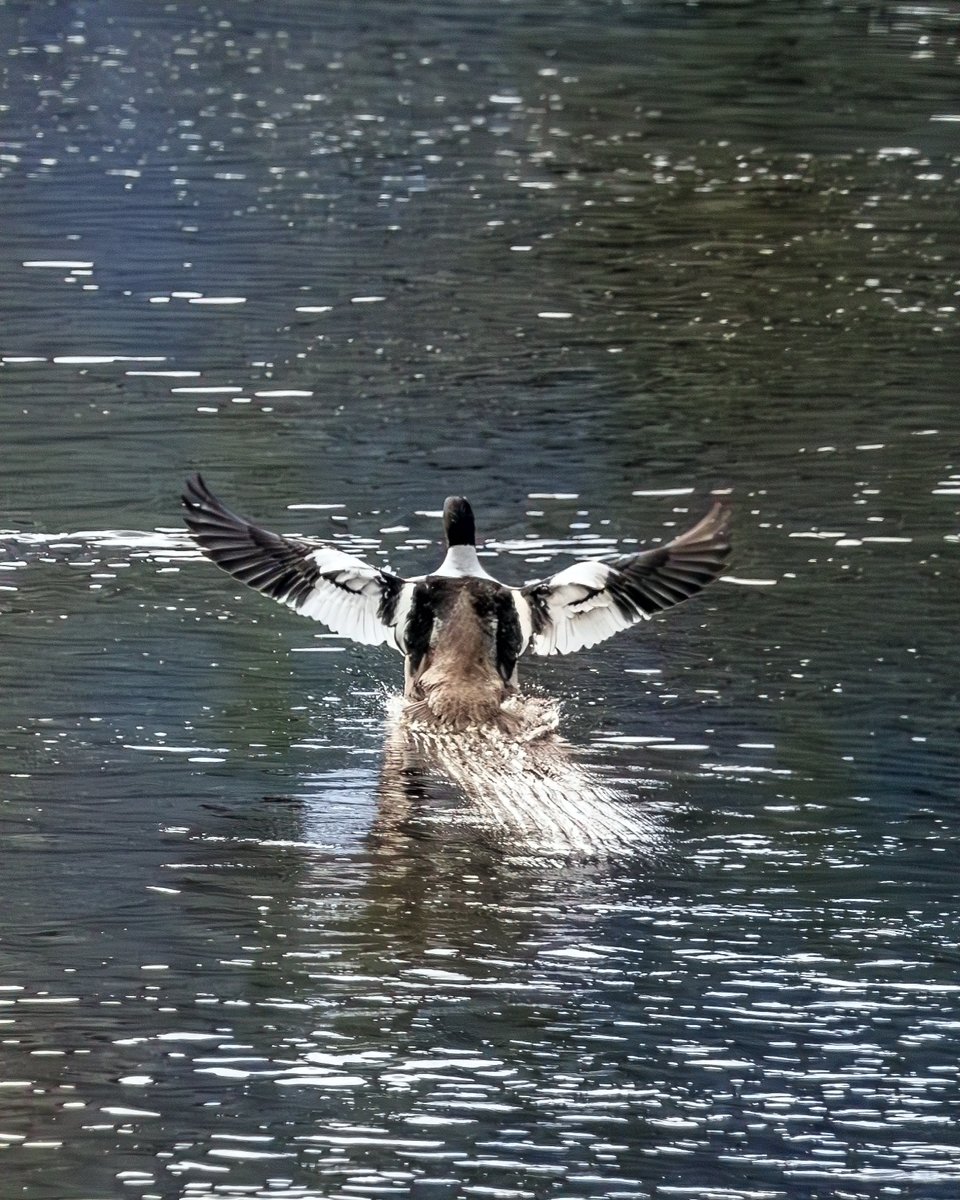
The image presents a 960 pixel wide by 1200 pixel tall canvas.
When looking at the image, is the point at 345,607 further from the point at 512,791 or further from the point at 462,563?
the point at 512,791

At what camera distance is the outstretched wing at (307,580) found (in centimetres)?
940

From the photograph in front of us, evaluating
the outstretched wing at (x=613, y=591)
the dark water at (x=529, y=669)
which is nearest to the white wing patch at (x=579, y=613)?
the outstretched wing at (x=613, y=591)

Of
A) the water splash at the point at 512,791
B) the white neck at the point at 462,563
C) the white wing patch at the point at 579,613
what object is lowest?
the water splash at the point at 512,791

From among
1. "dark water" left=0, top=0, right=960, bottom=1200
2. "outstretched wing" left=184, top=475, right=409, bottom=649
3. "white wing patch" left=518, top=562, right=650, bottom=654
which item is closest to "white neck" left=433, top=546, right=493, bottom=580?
"outstretched wing" left=184, top=475, right=409, bottom=649

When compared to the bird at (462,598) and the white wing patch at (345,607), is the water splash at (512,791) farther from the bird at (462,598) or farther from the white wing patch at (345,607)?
the white wing patch at (345,607)

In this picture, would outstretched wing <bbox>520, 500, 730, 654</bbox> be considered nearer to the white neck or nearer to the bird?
the bird

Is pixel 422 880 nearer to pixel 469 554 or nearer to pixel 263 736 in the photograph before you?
pixel 263 736

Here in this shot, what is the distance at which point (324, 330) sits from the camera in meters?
14.2

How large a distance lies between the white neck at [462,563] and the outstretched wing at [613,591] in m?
0.27

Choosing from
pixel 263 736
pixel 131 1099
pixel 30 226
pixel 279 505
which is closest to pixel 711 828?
pixel 263 736

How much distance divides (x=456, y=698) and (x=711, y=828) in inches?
56.0

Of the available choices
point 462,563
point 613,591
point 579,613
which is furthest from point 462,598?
point 613,591

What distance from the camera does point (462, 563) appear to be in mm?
9570

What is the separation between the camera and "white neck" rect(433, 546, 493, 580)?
9.55 metres
